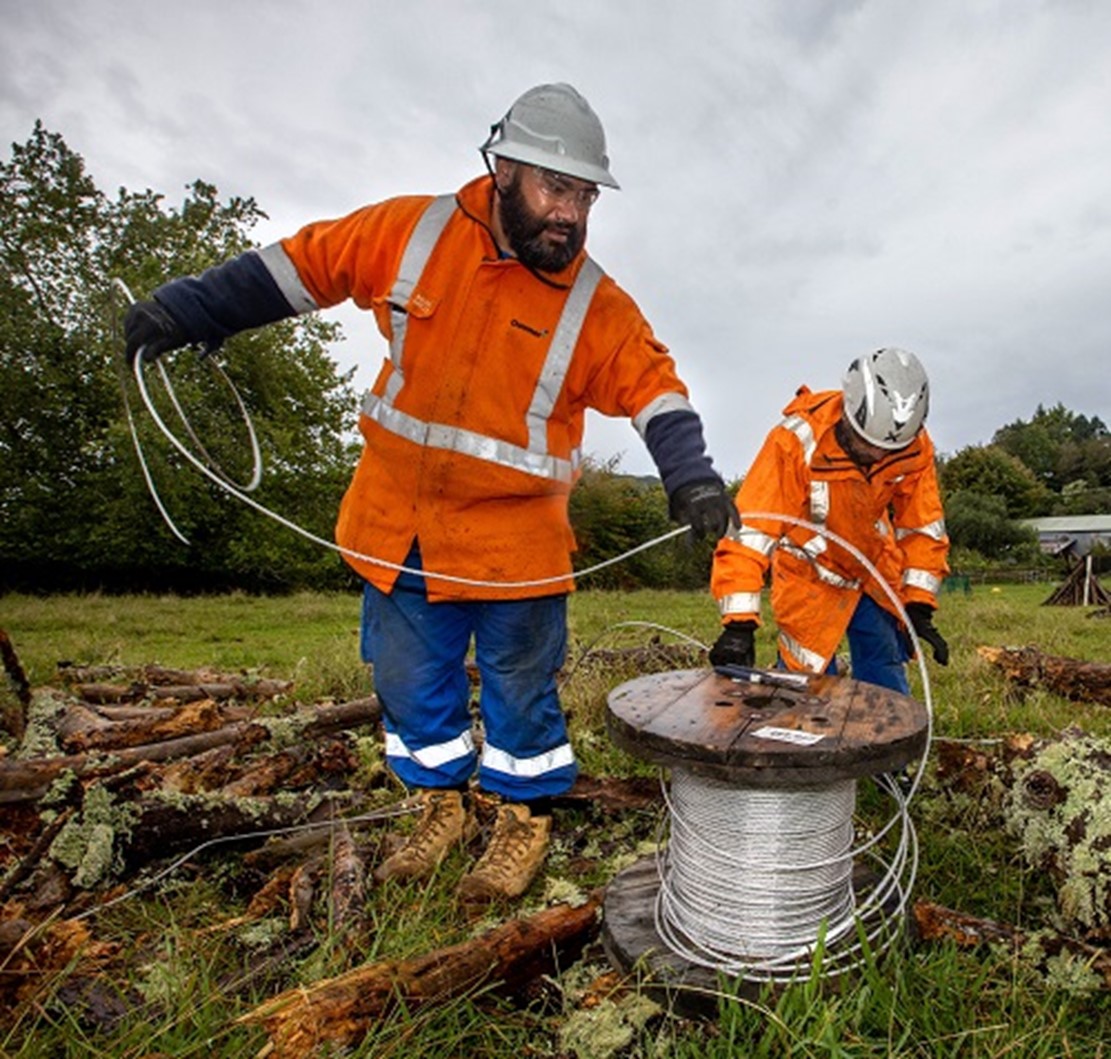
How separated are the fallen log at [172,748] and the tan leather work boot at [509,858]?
5.76 feet

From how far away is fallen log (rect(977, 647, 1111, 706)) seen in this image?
18.1 feet

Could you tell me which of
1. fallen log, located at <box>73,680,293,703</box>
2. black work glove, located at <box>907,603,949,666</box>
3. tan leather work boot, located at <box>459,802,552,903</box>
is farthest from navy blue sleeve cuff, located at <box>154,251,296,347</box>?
fallen log, located at <box>73,680,293,703</box>

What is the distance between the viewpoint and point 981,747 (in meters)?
3.72

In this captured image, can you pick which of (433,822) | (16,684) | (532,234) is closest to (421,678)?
(433,822)

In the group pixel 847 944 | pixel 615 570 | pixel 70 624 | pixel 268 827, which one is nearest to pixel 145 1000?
pixel 268 827

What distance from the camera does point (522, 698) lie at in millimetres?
3330

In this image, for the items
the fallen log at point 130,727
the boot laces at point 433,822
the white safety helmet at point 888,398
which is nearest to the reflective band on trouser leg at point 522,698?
the boot laces at point 433,822

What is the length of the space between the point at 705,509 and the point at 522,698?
1092 millimetres

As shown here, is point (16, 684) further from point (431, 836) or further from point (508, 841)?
Result: point (508, 841)

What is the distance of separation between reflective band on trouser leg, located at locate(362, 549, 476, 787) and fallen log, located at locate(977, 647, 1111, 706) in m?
4.43

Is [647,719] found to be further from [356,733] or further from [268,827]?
[356,733]

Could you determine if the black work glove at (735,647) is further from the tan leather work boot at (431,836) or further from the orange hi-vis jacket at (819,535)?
the tan leather work boot at (431,836)

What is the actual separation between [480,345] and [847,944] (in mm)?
2300

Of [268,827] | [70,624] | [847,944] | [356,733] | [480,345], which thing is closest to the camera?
[847,944]
